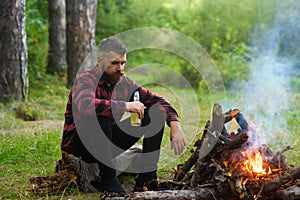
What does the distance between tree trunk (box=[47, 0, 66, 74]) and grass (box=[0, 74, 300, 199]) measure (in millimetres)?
1978

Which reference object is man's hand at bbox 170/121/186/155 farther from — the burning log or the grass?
the grass

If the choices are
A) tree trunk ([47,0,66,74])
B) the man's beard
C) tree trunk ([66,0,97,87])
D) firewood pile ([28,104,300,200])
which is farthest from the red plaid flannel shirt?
tree trunk ([47,0,66,74])

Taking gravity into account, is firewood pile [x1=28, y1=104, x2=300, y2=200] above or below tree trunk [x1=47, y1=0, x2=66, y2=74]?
below

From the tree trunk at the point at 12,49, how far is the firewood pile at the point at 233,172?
4558 millimetres

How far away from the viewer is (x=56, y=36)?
11.6m

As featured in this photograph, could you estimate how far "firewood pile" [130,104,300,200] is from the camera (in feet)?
11.8

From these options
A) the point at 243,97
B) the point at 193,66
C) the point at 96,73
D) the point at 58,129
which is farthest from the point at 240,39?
the point at 96,73

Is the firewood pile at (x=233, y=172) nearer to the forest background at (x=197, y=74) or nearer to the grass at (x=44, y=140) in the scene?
the grass at (x=44, y=140)

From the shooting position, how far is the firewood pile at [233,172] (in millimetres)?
3593

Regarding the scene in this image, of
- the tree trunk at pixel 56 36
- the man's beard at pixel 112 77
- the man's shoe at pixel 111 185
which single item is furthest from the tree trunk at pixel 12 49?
the man's shoe at pixel 111 185

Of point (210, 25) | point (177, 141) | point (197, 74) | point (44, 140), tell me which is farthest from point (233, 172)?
point (210, 25)

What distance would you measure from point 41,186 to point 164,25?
1356cm

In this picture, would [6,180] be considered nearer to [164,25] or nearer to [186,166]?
[186,166]

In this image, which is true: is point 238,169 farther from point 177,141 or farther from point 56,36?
point 56,36
